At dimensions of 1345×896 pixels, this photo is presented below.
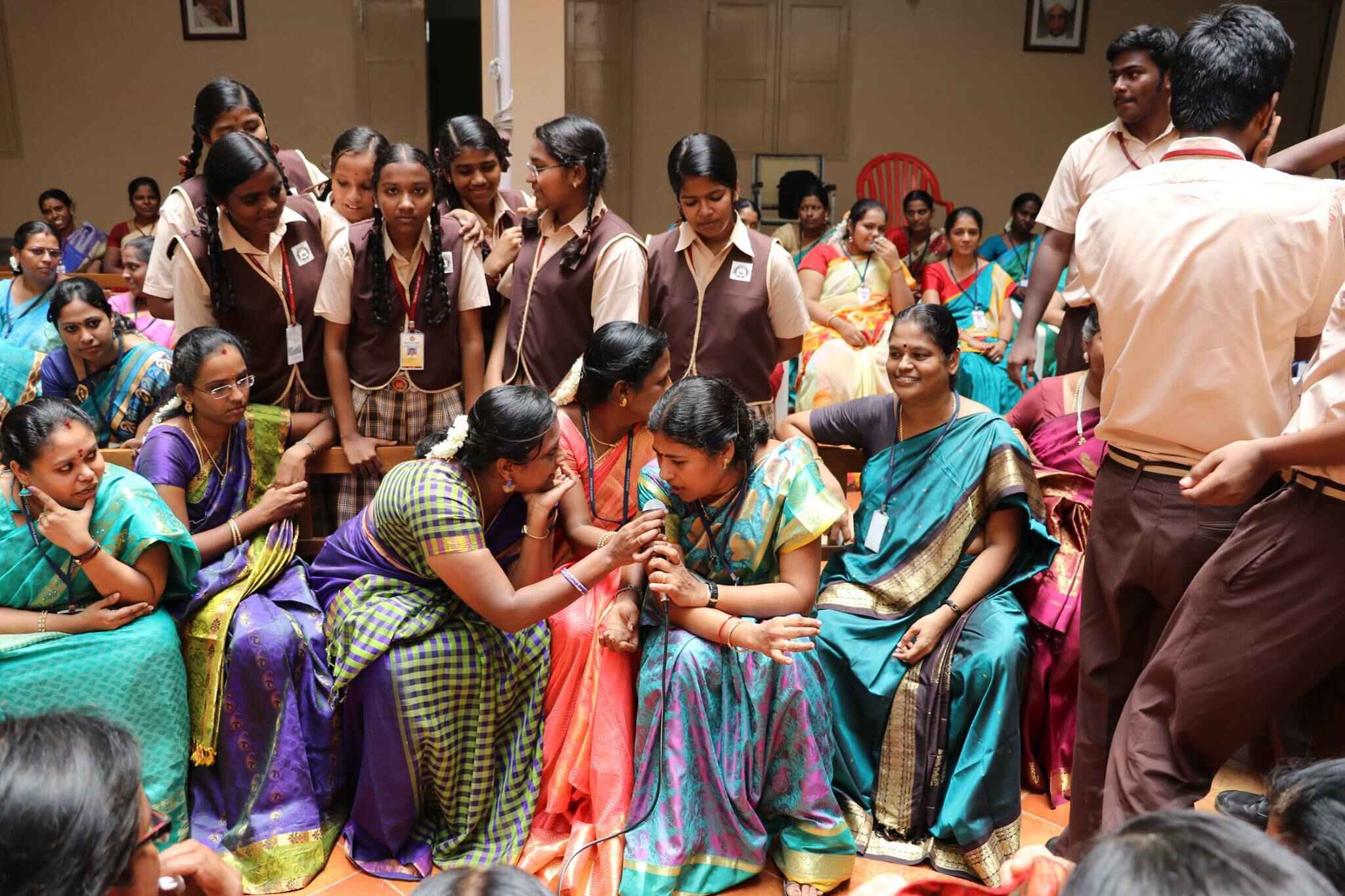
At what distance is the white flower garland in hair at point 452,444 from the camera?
2.56m

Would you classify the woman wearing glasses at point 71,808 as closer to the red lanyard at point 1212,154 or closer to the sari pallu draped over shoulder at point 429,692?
the sari pallu draped over shoulder at point 429,692

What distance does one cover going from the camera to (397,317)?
3.15 metres

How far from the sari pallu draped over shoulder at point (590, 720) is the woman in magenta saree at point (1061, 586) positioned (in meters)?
1.10

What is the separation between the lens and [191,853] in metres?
1.50

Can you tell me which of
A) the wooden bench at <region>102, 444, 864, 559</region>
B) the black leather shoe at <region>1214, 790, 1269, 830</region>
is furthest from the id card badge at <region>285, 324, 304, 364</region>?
the black leather shoe at <region>1214, 790, 1269, 830</region>

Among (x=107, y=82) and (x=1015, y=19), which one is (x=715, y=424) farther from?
(x=107, y=82)

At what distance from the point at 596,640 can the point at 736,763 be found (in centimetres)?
47

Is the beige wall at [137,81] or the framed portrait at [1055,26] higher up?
the framed portrait at [1055,26]

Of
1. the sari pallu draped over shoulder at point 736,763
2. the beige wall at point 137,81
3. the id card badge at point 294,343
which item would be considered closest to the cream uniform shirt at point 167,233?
the id card badge at point 294,343

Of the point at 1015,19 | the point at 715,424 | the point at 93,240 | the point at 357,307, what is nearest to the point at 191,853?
the point at 715,424

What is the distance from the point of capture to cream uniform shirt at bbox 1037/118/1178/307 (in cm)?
341

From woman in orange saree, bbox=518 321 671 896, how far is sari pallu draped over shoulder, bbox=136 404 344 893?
0.54 m

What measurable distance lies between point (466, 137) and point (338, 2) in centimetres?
687

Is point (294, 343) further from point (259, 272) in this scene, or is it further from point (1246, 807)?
point (1246, 807)
